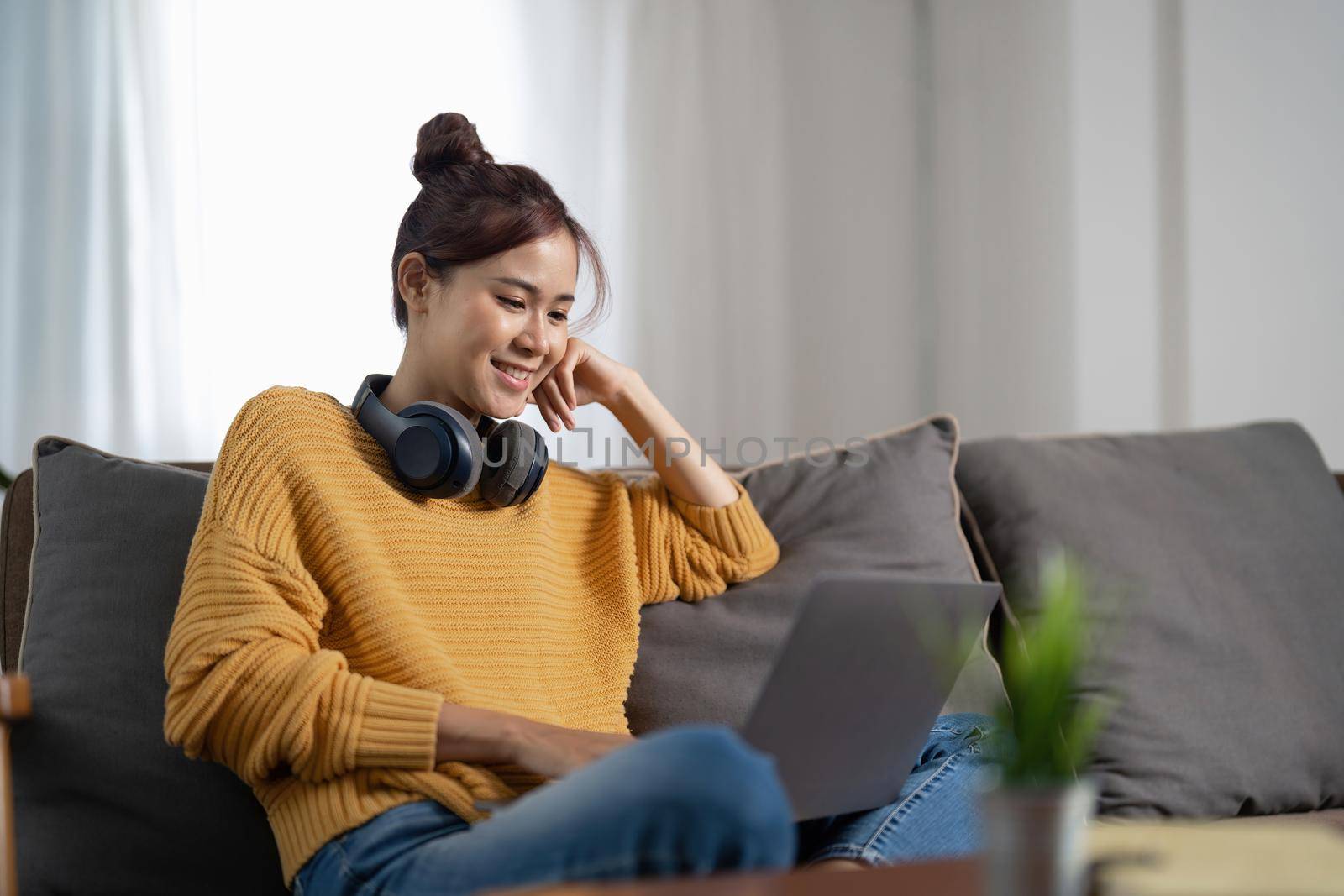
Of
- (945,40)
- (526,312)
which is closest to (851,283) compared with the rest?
(945,40)

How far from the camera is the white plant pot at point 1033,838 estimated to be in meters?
0.66

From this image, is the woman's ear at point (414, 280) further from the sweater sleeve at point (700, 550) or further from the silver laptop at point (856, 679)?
the silver laptop at point (856, 679)

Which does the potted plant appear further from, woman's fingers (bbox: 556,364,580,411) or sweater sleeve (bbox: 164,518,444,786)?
woman's fingers (bbox: 556,364,580,411)

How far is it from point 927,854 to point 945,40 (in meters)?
2.12

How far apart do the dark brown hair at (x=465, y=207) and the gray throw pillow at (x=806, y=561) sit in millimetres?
498

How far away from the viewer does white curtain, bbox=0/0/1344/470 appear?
2.24m

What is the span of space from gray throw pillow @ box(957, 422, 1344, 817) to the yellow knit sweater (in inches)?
19.5

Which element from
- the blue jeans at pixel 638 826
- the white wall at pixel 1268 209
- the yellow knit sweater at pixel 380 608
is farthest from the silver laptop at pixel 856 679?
the white wall at pixel 1268 209

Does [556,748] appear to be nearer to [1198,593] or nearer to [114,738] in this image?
[114,738]

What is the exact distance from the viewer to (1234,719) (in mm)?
1668

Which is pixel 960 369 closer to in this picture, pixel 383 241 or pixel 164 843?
pixel 383 241

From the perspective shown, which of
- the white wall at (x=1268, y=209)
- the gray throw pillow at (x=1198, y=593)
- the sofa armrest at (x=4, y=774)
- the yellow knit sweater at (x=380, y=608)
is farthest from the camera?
the white wall at (x=1268, y=209)

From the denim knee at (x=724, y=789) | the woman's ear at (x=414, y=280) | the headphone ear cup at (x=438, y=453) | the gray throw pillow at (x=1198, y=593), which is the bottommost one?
the gray throw pillow at (x=1198, y=593)

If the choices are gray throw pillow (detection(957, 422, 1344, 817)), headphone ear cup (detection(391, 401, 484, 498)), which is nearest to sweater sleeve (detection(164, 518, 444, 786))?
headphone ear cup (detection(391, 401, 484, 498))
